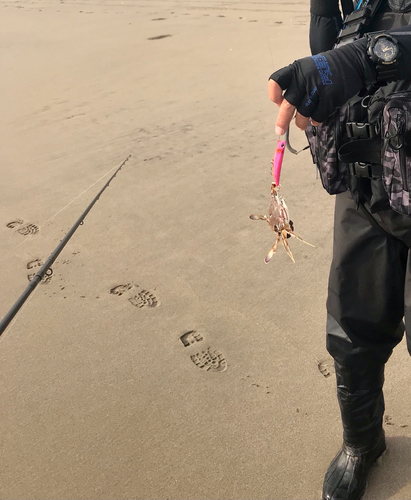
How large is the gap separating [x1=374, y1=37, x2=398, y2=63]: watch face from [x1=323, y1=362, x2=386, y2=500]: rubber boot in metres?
0.86

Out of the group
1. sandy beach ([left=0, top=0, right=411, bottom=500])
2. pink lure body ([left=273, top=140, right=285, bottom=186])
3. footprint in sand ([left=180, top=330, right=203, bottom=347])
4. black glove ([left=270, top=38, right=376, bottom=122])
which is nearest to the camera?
black glove ([left=270, top=38, right=376, bottom=122])

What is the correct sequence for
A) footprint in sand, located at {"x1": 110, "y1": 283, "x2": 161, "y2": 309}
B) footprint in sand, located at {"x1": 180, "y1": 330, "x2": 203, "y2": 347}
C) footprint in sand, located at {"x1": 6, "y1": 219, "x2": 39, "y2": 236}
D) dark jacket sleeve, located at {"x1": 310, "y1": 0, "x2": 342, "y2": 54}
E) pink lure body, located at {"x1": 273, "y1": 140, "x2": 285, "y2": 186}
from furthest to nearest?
footprint in sand, located at {"x1": 6, "y1": 219, "x2": 39, "y2": 236}
footprint in sand, located at {"x1": 110, "y1": 283, "x2": 161, "y2": 309}
footprint in sand, located at {"x1": 180, "y1": 330, "x2": 203, "y2": 347}
dark jacket sleeve, located at {"x1": 310, "y1": 0, "x2": 342, "y2": 54}
pink lure body, located at {"x1": 273, "y1": 140, "x2": 285, "y2": 186}

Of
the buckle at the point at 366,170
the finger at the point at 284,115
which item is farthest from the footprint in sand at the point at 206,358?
the finger at the point at 284,115

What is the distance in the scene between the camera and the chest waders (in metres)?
1.38

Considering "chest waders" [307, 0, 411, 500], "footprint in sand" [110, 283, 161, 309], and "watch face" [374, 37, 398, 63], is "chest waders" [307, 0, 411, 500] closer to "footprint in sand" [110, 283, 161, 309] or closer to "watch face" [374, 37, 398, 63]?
"watch face" [374, 37, 398, 63]

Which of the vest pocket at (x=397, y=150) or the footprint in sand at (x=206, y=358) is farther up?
the vest pocket at (x=397, y=150)

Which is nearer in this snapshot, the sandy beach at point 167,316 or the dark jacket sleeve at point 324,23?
the dark jacket sleeve at point 324,23

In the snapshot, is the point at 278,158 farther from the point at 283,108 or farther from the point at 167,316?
the point at 167,316

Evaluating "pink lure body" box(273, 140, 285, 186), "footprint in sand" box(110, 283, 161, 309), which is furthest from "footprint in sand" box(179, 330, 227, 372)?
"pink lure body" box(273, 140, 285, 186)

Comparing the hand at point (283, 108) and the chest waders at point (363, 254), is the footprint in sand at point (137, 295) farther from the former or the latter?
the hand at point (283, 108)

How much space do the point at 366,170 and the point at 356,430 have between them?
82 cm

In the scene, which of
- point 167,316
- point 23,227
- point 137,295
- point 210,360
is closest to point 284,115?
point 210,360

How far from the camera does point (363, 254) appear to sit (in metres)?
1.53

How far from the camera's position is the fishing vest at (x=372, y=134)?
4.25 feet
